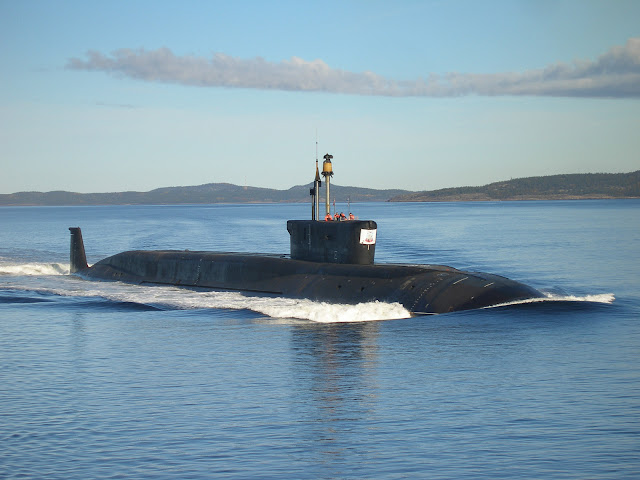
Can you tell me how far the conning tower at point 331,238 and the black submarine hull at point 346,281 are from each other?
364mm

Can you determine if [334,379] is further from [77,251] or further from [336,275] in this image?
[77,251]

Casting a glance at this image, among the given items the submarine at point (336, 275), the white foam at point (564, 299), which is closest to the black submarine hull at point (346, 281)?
the submarine at point (336, 275)

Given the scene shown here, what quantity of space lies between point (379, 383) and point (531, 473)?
17.4 feet

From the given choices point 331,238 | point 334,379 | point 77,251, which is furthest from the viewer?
point 77,251

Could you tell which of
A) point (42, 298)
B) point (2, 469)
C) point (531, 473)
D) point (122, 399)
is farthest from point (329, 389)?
point (42, 298)

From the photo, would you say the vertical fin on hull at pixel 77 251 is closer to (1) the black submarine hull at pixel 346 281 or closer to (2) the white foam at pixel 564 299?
(1) the black submarine hull at pixel 346 281

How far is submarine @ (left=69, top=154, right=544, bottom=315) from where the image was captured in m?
23.7

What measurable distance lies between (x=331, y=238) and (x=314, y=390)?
1220cm

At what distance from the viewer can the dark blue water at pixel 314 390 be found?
1138 centimetres

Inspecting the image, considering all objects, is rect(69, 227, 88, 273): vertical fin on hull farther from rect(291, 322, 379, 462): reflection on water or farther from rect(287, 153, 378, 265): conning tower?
rect(291, 322, 379, 462): reflection on water

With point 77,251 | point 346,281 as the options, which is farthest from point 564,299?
point 77,251

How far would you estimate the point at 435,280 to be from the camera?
2438 centimetres

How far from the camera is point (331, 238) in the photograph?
27.2 meters

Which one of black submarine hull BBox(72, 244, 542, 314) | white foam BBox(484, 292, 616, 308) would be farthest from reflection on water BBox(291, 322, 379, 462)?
white foam BBox(484, 292, 616, 308)
